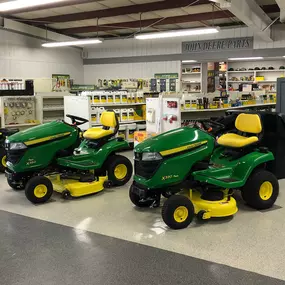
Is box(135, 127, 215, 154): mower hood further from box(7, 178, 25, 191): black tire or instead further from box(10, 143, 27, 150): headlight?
box(7, 178, 25, 191): black tire

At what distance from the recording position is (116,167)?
5422 millimetres

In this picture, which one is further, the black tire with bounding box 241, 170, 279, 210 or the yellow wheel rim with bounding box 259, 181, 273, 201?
the yellow wheel rim with bounding box 259, 181, 273, 201

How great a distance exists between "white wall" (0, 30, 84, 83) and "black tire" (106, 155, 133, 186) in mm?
6829

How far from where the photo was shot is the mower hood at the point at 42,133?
4.66 m

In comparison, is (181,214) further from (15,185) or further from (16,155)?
(15,185)

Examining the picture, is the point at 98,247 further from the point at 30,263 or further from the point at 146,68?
the point at 146,68

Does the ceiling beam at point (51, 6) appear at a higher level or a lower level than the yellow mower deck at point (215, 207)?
higher

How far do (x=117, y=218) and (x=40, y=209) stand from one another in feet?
3.32

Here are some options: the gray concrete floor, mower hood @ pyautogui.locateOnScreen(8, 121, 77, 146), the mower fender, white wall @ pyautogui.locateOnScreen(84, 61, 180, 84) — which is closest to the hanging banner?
white wall @ pyautogui.locateOnScreen(84, 61, 180, 84)

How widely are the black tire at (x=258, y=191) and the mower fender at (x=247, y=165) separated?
10 centimetres

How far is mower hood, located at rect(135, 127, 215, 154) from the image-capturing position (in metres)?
3.82

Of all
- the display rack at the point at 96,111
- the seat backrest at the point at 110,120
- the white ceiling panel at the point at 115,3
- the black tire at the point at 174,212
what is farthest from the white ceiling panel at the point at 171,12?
the black tire at the point at 174,212

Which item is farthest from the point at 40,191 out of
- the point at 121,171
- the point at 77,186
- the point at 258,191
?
the point at 258,191

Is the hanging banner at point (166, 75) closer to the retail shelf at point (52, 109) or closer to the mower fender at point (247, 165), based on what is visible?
the retail shelf at point (52, 109)
